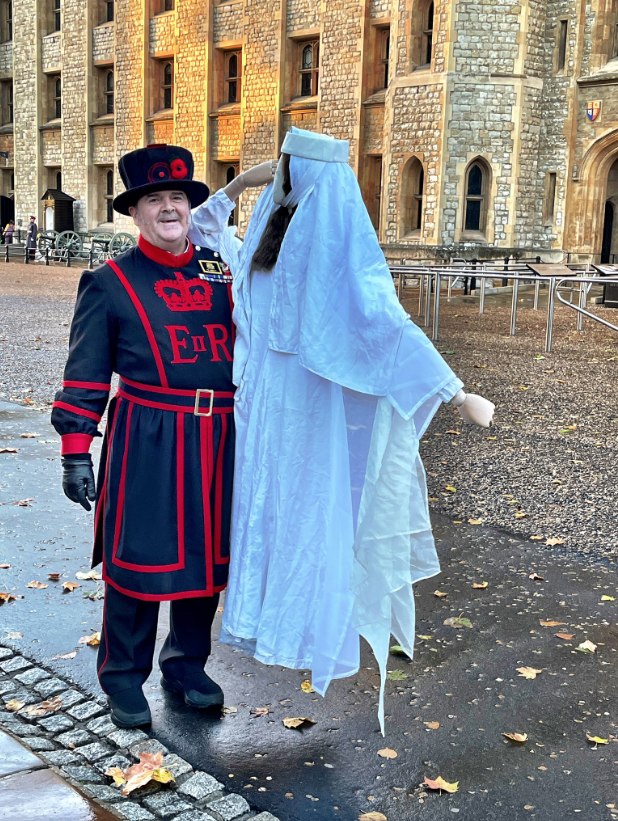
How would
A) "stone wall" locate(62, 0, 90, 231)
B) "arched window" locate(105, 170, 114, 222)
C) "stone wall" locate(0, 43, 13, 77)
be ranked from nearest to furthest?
1. "stone wall" locate(62, 0, 90, 231)
2. "arched window" locate(105, 170, 114, 222)
3. "stone wall" locate(0, 43, 13, 77)

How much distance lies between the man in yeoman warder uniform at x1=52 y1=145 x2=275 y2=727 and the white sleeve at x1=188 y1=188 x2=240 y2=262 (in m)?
0.15

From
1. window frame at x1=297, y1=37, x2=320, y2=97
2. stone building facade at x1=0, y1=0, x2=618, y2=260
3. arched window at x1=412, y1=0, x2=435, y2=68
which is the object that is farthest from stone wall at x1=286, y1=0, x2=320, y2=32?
arched window at x1=412, y1=0, x2=435, y2=68

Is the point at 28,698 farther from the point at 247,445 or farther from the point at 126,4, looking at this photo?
the point at 126,4

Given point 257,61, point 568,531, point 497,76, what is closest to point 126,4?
point 257,61

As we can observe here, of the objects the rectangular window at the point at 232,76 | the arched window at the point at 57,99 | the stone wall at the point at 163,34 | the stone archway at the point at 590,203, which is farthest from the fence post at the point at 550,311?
the arched window at the point at 57,99

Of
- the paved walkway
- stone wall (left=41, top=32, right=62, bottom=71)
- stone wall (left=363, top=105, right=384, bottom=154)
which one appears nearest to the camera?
the paved walkway

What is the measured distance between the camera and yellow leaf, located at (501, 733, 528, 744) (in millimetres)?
2730

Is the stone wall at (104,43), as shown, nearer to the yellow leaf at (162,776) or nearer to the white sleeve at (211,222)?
the white sleeve at (211,222)

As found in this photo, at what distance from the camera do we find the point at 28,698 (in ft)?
9.71

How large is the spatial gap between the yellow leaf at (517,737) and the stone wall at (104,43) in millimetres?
32592

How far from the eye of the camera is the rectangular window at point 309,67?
1028 inches

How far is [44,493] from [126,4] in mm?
29722

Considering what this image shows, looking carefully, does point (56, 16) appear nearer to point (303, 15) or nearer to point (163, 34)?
point (163, 34)

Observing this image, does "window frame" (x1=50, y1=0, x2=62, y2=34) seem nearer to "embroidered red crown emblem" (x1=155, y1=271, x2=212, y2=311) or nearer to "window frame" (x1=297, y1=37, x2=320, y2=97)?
"window frame" (x1=297, y1=37, x2=320, y2=97)
